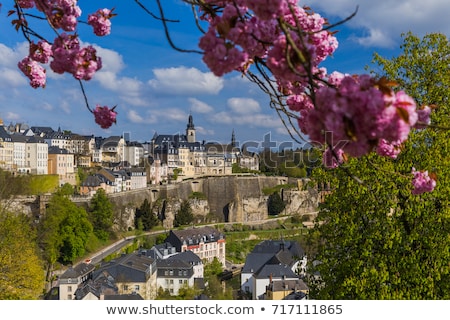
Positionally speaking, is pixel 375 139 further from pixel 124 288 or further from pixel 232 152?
pixel 232 152

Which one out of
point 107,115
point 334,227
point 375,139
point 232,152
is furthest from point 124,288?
point 232,152

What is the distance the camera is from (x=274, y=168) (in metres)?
36.3

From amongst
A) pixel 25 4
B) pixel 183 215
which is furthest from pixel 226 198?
pixel 25 4

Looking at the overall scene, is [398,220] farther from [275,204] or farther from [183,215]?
[275,204]

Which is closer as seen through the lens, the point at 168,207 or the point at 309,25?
the point at 309,25

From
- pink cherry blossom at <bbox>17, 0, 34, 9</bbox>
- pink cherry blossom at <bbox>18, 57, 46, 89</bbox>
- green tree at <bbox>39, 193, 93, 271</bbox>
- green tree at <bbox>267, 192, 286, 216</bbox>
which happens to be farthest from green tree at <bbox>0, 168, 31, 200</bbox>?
pink cherry blossom at <bbox>17, 0, 34, 9</bbox>

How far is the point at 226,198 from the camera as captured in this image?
31.7m

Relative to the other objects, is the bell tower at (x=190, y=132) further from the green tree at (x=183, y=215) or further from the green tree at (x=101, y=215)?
the green tree at (x=101, y=215)

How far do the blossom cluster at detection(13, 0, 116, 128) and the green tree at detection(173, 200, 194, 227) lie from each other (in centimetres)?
2639

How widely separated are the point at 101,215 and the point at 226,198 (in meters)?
10.3

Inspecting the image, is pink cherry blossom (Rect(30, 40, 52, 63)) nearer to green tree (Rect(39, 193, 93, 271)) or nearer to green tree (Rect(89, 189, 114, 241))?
green tree (Rect(39, 193, 93, 271))

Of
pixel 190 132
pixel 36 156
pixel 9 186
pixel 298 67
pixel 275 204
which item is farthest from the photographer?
pixel 190 132
